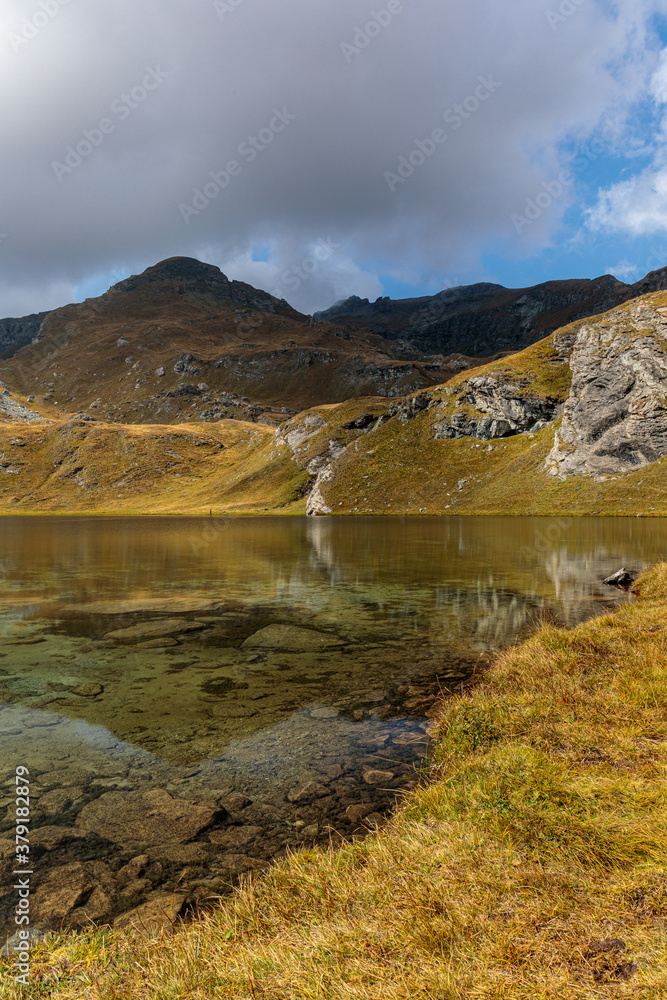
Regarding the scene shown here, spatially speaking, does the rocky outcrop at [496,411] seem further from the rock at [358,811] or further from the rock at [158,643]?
the rock at [358,811]

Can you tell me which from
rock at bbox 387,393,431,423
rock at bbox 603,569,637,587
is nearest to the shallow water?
rock at bbox 603,569,637,587

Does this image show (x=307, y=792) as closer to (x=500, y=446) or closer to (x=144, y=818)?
(x=144, y=818)

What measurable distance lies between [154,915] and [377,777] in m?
4.25

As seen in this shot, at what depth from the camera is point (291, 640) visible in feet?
63.0

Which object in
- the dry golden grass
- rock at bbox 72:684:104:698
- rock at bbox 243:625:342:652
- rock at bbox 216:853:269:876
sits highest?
the dry golden grass

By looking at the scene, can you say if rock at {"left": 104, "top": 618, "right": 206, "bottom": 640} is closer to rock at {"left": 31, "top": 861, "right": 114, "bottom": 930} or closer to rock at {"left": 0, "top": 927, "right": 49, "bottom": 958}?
rock at {"left": 31, "top": 861, "right": 114, "bottom": 930}

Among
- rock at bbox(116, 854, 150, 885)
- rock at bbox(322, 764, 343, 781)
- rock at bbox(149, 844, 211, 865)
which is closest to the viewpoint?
rock at bbox(116, 854, 150, 885)

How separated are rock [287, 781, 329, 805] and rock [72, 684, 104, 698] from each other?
25.0 ft

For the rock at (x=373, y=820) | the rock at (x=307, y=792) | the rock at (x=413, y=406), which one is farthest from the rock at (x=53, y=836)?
the rock at (x=413, y=406)

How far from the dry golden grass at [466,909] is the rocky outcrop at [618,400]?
413 feet

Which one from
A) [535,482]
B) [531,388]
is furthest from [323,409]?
[535,482]

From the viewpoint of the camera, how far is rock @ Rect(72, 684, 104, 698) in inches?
546

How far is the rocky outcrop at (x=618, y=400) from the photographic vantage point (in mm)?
117625

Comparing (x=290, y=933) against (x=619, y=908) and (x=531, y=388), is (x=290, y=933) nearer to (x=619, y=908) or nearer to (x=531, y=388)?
(x=619, y=908)
